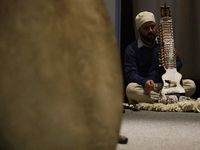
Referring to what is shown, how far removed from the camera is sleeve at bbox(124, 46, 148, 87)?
104 inches

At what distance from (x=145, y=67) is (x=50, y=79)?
2541 mm

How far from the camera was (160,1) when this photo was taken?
3.91 meters

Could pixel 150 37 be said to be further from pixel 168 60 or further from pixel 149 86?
pixel 149 86

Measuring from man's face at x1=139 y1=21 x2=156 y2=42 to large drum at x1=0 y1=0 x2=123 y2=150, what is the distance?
253cm

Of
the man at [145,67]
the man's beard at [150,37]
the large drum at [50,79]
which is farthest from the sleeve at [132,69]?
the large drum at [50,79]

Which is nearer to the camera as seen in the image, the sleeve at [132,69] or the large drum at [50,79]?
the large drum at [50,79]

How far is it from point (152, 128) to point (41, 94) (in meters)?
1.15

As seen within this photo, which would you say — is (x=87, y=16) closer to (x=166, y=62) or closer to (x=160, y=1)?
(x=166, y=62)

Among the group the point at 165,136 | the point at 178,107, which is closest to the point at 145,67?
the point at 178,107

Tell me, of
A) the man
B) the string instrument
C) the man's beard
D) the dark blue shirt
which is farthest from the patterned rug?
the man's beard

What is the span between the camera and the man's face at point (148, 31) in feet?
9.36

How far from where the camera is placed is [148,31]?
2.87 metres

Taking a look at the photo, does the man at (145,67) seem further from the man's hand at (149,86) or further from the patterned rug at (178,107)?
the patterned rug at (178,107)

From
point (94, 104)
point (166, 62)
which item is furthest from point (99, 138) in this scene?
point (166, 62)
